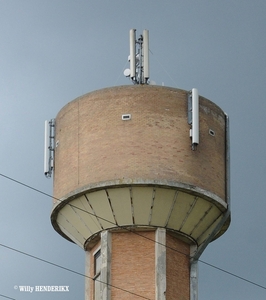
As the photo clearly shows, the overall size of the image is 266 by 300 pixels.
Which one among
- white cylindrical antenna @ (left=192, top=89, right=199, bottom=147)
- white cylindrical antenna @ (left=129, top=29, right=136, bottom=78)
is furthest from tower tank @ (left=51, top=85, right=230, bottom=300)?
white cylindrical antenna @ (left=129, top=29, right=136, bottom=78)

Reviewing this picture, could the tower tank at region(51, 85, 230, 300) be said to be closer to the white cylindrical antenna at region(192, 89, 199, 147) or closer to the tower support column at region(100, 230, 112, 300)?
the tower support column at region(100, 230, 112, 300)

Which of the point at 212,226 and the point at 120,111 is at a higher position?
the point at 120,111

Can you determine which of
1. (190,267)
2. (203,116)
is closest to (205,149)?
Result: (203,116)

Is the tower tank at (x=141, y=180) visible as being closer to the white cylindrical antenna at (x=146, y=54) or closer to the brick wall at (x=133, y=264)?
the brick wall at (x=133, y=264)

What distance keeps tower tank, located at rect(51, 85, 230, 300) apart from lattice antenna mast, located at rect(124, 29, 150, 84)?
0.98 meters

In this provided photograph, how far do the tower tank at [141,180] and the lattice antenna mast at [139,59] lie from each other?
38.6 inches

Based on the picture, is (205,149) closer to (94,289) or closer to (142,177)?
(142,177)

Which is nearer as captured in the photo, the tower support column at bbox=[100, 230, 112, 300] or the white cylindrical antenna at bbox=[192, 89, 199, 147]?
the white cylindrical antenna at bbox=[192, 89, 199, 147]

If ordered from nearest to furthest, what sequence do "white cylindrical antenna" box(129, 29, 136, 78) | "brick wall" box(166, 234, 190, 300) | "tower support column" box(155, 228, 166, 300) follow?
"tower support column" box(155, 228, 166, 300), "brick wall" box(166, 234, 190, 300), "white cylindrical antenna" box(129, 29, 136, 78)

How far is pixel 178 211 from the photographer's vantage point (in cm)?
3647

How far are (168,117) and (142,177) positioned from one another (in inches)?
71.3

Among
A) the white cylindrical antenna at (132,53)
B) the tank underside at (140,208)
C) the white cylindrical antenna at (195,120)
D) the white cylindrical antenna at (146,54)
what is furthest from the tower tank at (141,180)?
the white cylindrical antenna at (132,53)

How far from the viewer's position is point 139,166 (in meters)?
36.2

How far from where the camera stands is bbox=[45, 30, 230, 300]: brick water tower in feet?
119
